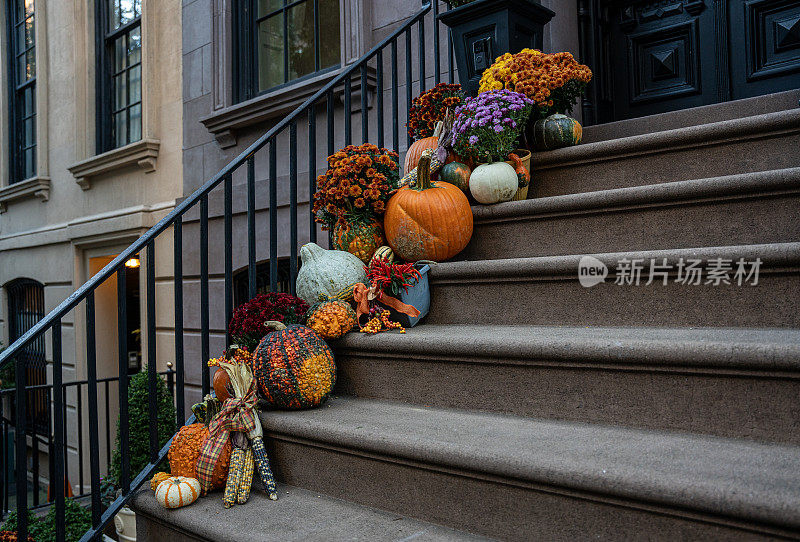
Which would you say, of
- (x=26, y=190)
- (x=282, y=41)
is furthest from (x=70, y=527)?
(x=26, y=190)

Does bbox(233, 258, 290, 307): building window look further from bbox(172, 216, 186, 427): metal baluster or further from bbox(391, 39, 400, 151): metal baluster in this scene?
bbox(172, 216, 186, 427): metal baluster

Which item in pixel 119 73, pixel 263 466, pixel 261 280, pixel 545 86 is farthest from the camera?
pixel 119 73

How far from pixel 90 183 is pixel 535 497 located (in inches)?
267

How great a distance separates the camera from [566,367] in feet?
6.29

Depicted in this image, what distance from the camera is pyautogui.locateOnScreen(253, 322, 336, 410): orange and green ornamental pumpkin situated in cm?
224

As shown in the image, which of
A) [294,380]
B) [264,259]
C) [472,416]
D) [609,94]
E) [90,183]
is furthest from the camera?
[90,183]

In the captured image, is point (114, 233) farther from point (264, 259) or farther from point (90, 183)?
point (264, 259)

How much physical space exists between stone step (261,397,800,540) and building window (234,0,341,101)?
11.8ft

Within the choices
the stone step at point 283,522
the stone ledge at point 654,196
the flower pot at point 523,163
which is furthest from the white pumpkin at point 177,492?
the flower pot at point 523,163

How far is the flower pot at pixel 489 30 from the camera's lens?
3.42 meters

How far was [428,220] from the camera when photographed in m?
2.74

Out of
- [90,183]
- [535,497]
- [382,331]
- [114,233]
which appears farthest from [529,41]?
[90,183]

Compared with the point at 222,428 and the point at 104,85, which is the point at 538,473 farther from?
Answer: the point at 104,85

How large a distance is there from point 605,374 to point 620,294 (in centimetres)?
42
